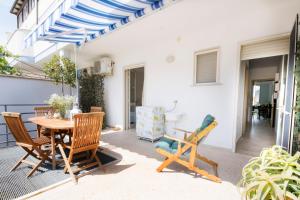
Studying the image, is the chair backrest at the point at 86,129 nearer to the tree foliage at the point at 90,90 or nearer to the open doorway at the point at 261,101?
the open doorway at the point at 261,101

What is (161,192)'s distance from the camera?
6.40 feet

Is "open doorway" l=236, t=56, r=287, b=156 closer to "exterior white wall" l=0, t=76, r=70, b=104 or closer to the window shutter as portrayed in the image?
the window shutter

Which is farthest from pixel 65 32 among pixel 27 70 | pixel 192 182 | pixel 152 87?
pixel 27 70

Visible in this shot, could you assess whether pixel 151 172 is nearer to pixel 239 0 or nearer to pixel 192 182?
pixel 192 182

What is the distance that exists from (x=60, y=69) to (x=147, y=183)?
13.1ft

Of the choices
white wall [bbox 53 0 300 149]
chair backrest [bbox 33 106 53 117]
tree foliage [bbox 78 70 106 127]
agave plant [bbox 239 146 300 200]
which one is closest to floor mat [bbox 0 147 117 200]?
chair backrest [bbox 33 106 53 117]

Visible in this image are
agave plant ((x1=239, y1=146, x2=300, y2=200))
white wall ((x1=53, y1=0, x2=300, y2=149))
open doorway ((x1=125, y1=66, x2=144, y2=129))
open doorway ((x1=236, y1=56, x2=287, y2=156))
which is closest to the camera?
agave plant ((x1=239, y1=146, x2=300, y2=200))

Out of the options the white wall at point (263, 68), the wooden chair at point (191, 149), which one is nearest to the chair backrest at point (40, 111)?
the wooden chair at point (191, 149)

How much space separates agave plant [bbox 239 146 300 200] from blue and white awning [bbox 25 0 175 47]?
2.32 meters

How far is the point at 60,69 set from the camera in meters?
4.45

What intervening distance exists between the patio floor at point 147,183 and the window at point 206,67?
176cm

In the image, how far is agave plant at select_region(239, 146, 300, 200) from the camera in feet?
3.00

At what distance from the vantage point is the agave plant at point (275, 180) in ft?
3.00

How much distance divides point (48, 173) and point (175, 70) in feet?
11.3
